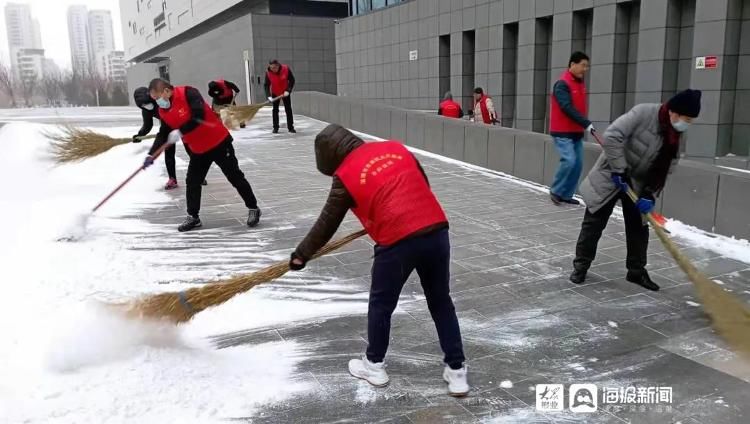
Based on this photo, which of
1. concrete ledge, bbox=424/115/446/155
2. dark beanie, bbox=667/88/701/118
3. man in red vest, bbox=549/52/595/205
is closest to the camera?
dark beanie, bbox=667/88/701/118

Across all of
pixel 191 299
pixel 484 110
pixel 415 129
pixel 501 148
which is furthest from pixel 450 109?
pixel 191 299

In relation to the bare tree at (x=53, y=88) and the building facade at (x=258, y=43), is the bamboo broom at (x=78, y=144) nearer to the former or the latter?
the building facade at (x=258, y=43)

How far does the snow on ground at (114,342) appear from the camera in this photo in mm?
2998

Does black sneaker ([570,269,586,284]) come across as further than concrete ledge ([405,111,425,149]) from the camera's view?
No

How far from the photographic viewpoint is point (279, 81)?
496 inches

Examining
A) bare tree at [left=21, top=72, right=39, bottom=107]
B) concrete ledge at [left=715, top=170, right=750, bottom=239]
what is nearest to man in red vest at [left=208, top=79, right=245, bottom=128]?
concrete ledge at [left=715, top=170, right=750, bottom=239]

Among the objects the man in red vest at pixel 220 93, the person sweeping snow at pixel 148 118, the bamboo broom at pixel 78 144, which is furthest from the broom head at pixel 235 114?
the bamboo broom at pixel 78 144

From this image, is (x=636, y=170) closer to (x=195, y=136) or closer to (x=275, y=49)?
(x=195, y=136)

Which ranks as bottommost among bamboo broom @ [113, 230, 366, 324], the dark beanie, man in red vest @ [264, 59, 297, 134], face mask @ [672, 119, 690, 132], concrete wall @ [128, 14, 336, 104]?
bamboo broom @ [113, 230, 366, 324]

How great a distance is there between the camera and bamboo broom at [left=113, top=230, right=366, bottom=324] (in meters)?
3.44

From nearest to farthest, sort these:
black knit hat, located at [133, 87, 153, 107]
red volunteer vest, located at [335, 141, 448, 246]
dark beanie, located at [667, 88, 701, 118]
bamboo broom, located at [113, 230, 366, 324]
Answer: red volunteer vest, located at [335, 141, 448, 246] < bamboo broom, located at [113, 230, 366, 324] < dark beanie, located at [667, 88, 701, 118] < black knit hat, located at [133, 87, 153, 107]

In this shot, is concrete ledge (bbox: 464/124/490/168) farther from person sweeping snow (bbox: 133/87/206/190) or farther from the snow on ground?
the snow on ground

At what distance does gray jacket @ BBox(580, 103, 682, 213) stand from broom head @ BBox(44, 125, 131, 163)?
5.51 meters

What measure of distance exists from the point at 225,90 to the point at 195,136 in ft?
17.3
